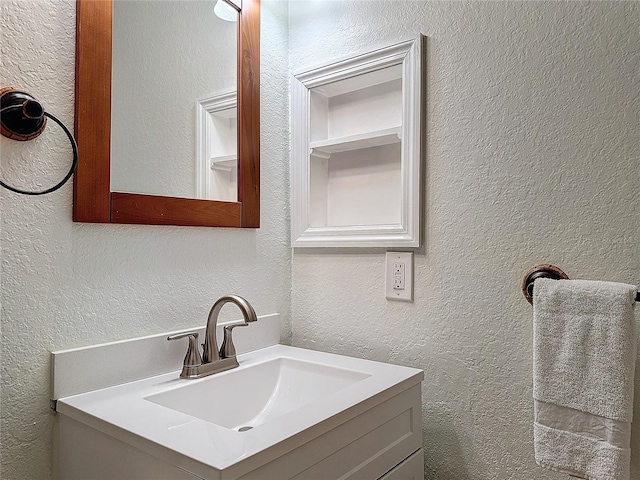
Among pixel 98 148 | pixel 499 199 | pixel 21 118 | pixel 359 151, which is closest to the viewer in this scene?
pixel 21 118

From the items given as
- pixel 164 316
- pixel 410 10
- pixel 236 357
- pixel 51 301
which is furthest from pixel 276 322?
pixel 410 10

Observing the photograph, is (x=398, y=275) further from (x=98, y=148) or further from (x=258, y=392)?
(x=98, y=148)

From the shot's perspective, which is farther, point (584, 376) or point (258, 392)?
point (258, 392)

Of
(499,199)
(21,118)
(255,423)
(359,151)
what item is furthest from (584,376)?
(21,118)

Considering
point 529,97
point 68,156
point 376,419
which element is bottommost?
point 376,419

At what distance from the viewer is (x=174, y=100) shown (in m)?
1.20

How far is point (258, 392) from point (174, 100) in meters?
0.78

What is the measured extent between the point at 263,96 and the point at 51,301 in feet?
2.75

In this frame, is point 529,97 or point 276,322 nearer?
point 529,97

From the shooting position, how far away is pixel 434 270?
1.23 m

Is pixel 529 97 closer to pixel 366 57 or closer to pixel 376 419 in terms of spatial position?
pixel 366 57

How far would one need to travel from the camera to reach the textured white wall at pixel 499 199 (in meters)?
0.99

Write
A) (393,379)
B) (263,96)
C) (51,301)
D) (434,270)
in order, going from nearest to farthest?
(51,301) → (393,379) → (434,270) → (263,96)

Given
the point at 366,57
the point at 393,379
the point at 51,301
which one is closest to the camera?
the point at 51,301
